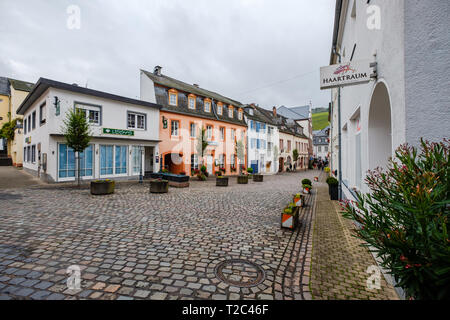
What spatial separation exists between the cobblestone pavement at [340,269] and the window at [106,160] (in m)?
15.8

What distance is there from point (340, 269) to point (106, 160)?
17.2 m

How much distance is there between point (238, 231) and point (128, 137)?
1516 centimetres

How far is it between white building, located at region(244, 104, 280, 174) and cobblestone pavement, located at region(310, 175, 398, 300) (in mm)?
25667

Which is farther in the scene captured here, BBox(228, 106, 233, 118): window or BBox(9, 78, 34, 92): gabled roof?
BBox(9, 78, 34, 92): gabled roof

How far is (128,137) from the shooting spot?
18031 mm

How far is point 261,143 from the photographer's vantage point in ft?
111

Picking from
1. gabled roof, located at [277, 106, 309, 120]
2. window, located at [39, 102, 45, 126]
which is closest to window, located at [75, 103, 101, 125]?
window, located at [39, 102, 45, 126]

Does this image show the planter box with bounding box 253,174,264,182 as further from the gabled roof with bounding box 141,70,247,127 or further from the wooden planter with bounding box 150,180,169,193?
the wooden planter with bounding box 150,180,169,193

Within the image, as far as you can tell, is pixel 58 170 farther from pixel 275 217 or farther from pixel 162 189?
pixel 275 217

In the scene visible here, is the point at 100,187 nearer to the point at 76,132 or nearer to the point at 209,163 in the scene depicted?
the point at 76,132

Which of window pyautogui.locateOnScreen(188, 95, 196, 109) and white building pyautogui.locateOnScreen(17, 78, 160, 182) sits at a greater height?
window pyautogui.locateOnScreen(188, 95, 196, 109)

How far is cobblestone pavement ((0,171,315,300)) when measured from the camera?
124 inches

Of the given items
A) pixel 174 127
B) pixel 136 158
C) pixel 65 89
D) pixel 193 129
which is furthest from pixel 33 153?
pixel 193 129

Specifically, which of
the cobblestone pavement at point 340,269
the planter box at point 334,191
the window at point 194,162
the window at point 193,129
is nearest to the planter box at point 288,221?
the cobblestone pavement at point 340,269
